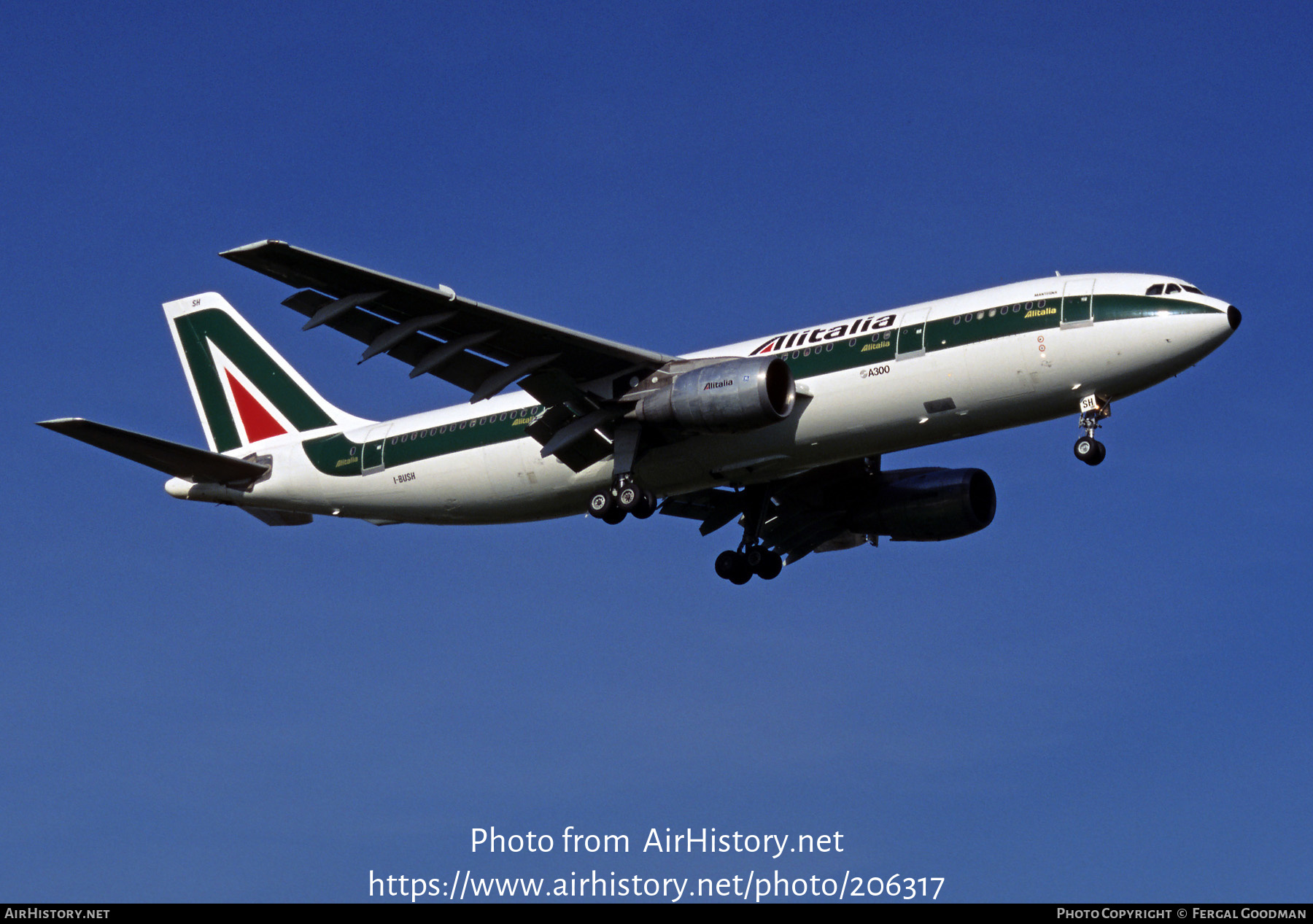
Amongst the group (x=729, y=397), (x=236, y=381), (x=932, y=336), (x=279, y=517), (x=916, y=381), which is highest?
(x=236, y=381)

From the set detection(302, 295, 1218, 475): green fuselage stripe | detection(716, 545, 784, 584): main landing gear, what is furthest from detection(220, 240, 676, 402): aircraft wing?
detection(716, 545, 784, 584): main landing gear

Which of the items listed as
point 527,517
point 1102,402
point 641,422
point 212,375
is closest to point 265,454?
point 212,375

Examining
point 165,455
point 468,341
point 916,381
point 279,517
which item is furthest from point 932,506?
point 165,455

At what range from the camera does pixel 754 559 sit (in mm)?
45594

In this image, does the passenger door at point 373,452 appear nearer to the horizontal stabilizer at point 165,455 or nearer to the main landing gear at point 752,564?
the horizontal stabilizer at point 165,455

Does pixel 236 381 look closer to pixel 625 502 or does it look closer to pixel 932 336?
pixel 625 502

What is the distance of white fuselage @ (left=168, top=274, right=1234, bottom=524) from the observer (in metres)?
35.9

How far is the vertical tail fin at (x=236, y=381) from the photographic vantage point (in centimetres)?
4750

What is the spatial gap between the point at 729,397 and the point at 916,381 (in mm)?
4107

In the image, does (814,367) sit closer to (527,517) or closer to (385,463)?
(527,517)

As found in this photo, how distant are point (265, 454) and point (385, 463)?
14.8 feet

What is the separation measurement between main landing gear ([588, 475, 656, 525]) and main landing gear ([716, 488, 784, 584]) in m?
5.84

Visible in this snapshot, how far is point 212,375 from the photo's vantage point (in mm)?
49656

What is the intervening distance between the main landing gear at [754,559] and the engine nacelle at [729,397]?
7.63 meters
